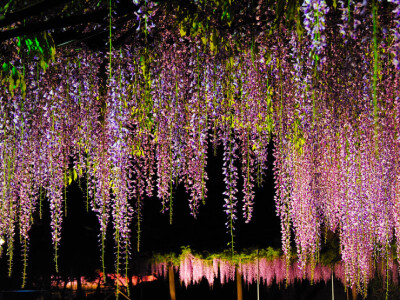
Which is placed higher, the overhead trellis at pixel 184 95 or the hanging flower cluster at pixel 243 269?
the overhead trellis at pixel 184 95

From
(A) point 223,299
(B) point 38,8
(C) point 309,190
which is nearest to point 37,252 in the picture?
(A) point 223,299

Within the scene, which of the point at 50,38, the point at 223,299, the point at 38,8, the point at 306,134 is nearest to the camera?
the point at 38,8

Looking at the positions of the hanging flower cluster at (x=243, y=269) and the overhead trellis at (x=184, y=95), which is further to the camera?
the hanging flower cluster at (x=243, y=269)

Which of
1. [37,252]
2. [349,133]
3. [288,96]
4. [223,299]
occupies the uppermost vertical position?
[288,96]

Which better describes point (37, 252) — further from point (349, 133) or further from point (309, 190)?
point (349, 133)

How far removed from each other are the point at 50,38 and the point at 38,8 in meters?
0.66

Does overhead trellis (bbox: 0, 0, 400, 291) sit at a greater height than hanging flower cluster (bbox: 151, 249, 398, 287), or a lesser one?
greater

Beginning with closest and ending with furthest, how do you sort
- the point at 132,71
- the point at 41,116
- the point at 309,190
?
the point at 132,71, the point at 41,116, the point at 309,190

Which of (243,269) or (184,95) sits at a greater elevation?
(184,95)

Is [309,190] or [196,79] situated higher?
[196,79]

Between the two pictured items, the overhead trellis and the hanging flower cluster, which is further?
the hanging flower cluster

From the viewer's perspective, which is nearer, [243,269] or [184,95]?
[184,95]

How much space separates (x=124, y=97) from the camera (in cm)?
274

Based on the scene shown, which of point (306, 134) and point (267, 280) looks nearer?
point (306, 134)
